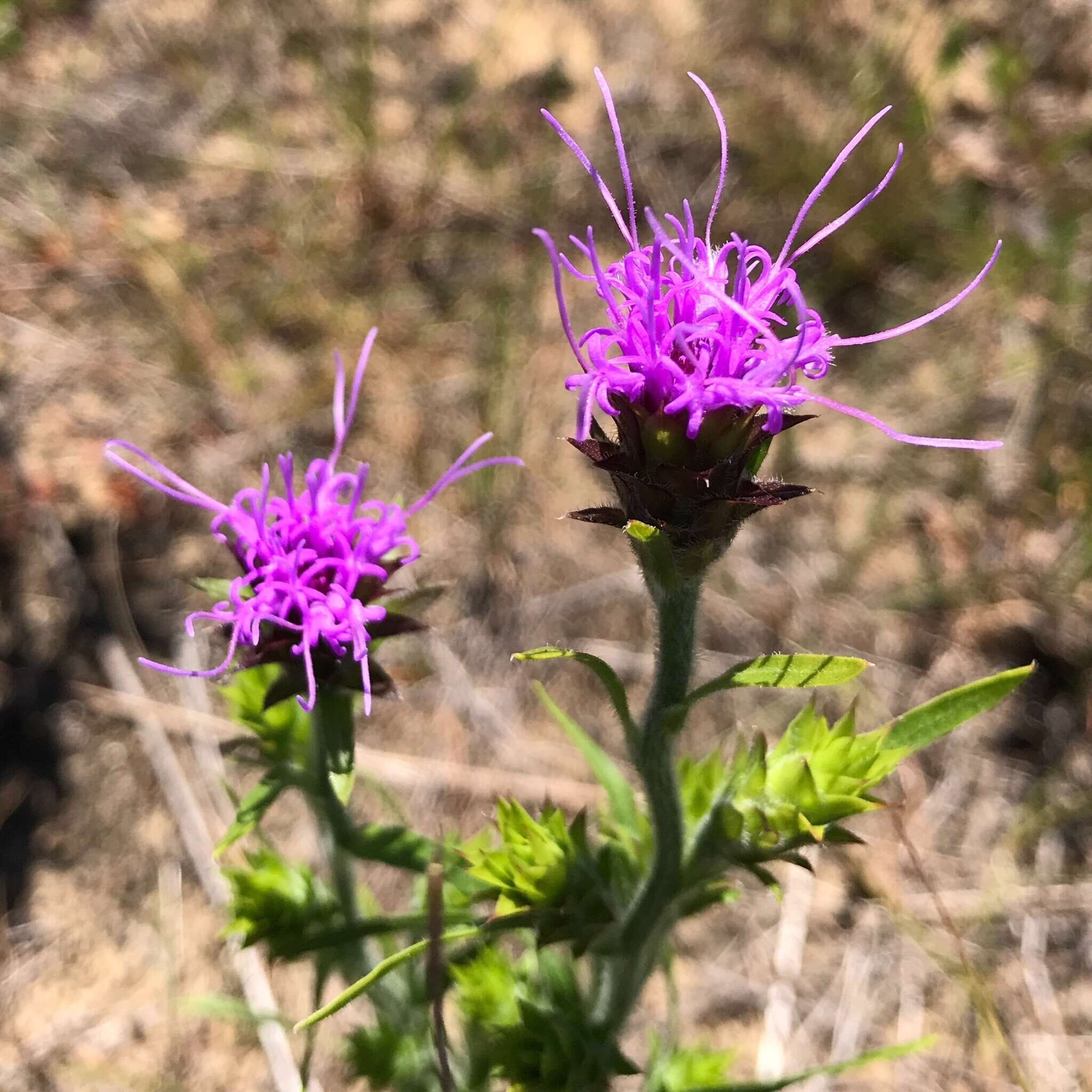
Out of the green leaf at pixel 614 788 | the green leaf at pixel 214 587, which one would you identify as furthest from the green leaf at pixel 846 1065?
the green leaf at pixel 214 587

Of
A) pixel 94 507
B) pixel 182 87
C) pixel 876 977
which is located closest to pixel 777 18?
pixel 182 87

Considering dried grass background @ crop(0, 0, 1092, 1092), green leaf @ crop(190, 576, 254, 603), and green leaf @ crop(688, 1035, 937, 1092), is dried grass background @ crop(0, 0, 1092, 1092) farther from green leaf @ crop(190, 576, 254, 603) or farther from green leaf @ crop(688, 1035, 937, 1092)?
green leaf @ crop(190, 576, 254, 603)

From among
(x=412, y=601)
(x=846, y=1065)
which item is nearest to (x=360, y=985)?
(x=412, y=601)

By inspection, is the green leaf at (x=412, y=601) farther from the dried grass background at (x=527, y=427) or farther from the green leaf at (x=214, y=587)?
the dried grass background at (x=527, y=427)

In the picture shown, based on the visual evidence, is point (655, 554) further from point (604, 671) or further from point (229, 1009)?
point (229, 1009)

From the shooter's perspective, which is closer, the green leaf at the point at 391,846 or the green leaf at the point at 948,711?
the green leaf at the point at 948,711
